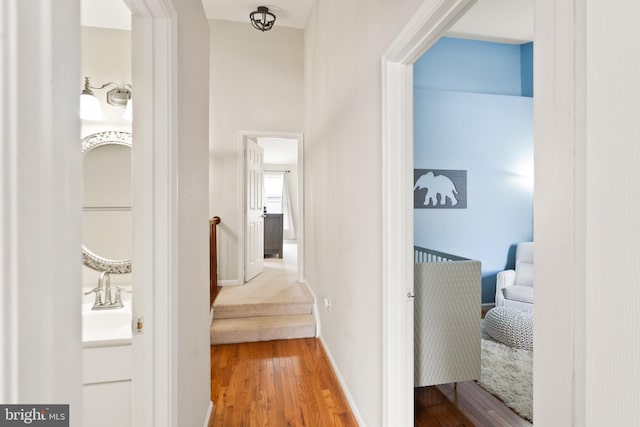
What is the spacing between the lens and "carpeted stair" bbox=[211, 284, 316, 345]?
126 inches

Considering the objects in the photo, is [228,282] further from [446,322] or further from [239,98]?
[446,322]

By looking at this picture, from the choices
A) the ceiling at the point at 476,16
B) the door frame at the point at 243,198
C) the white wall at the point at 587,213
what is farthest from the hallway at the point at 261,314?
the ceiling at the point at 476,16

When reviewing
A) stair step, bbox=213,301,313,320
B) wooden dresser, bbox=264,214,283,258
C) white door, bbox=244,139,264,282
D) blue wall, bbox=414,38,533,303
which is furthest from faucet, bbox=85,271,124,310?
wooden dresser, bbox=264,214,283,258

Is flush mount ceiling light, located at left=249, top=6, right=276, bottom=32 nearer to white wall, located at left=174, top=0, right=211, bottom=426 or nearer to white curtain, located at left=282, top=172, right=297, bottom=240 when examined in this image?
white wall, located at left=174, top=0, right=211, bottom=426

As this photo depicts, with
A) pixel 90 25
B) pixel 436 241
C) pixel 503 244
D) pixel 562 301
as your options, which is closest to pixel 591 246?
pixel 562 301

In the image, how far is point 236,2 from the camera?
3871mm

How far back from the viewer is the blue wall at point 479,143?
3.74 metres

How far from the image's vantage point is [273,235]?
24.9ft

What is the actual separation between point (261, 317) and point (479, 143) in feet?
10.9

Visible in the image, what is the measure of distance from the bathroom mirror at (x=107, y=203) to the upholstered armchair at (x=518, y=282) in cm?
368

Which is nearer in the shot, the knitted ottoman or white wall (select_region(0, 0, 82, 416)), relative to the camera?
white wall (select_region(0, 0, 82, 416))

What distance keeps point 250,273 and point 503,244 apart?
3405mm

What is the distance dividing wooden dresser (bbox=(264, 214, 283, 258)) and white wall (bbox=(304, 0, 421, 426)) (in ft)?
13.6

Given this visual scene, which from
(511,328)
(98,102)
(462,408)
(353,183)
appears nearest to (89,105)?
(98,102)
